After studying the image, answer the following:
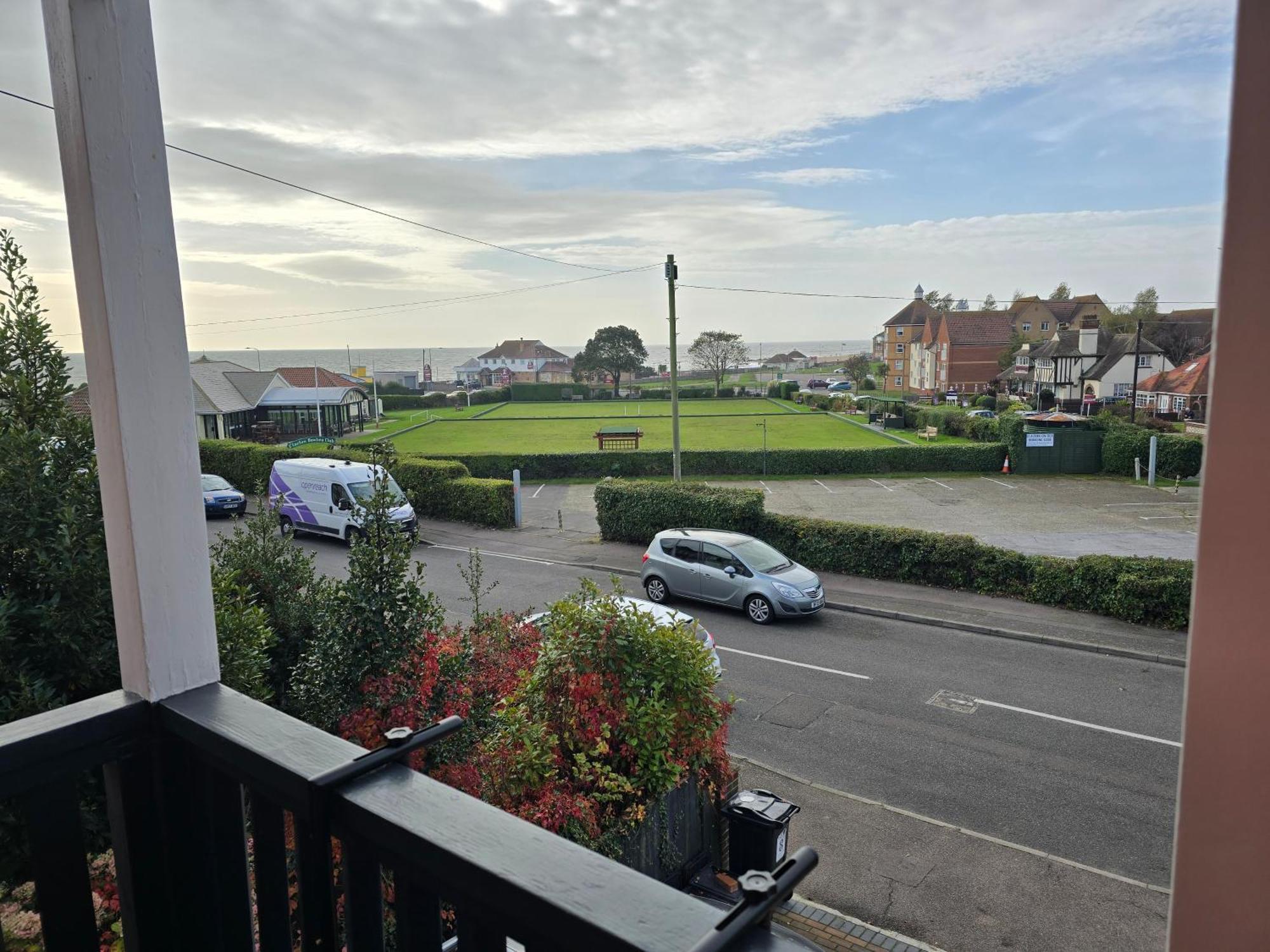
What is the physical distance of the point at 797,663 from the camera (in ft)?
42.6

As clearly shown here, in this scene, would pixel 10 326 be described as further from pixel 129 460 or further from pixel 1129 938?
pixel 1129 938

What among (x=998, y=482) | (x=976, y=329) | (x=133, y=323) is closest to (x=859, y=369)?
(x=976, y=329)

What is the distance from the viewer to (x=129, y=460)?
4.94ft

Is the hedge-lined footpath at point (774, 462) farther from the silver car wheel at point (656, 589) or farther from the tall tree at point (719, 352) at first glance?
the tall tree at point (719, 352)

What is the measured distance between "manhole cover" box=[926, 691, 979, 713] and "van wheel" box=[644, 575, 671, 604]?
5.68 meters

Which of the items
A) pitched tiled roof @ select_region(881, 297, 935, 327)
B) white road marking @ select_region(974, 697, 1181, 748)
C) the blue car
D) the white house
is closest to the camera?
white road marking @ select_region(974, 697, 1181, 748)

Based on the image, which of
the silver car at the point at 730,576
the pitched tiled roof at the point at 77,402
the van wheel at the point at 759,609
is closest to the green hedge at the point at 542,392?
the silver car at the point at 730,576

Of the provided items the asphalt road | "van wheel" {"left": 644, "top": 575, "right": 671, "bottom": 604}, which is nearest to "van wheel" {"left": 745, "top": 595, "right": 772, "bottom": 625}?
the asphalt road

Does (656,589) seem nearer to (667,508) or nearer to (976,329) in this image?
(667,508)

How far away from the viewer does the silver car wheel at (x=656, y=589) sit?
634 inches

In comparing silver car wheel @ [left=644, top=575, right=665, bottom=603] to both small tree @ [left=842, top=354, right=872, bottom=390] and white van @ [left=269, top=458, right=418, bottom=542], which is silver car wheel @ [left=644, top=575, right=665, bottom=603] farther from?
small tree @ [left=842, top=354, right=872, bottom=390]

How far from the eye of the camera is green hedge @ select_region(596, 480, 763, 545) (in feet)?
63.6

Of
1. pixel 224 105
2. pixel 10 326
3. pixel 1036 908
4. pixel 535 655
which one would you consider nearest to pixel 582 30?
pixel 224 105

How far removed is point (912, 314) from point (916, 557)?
292ft
